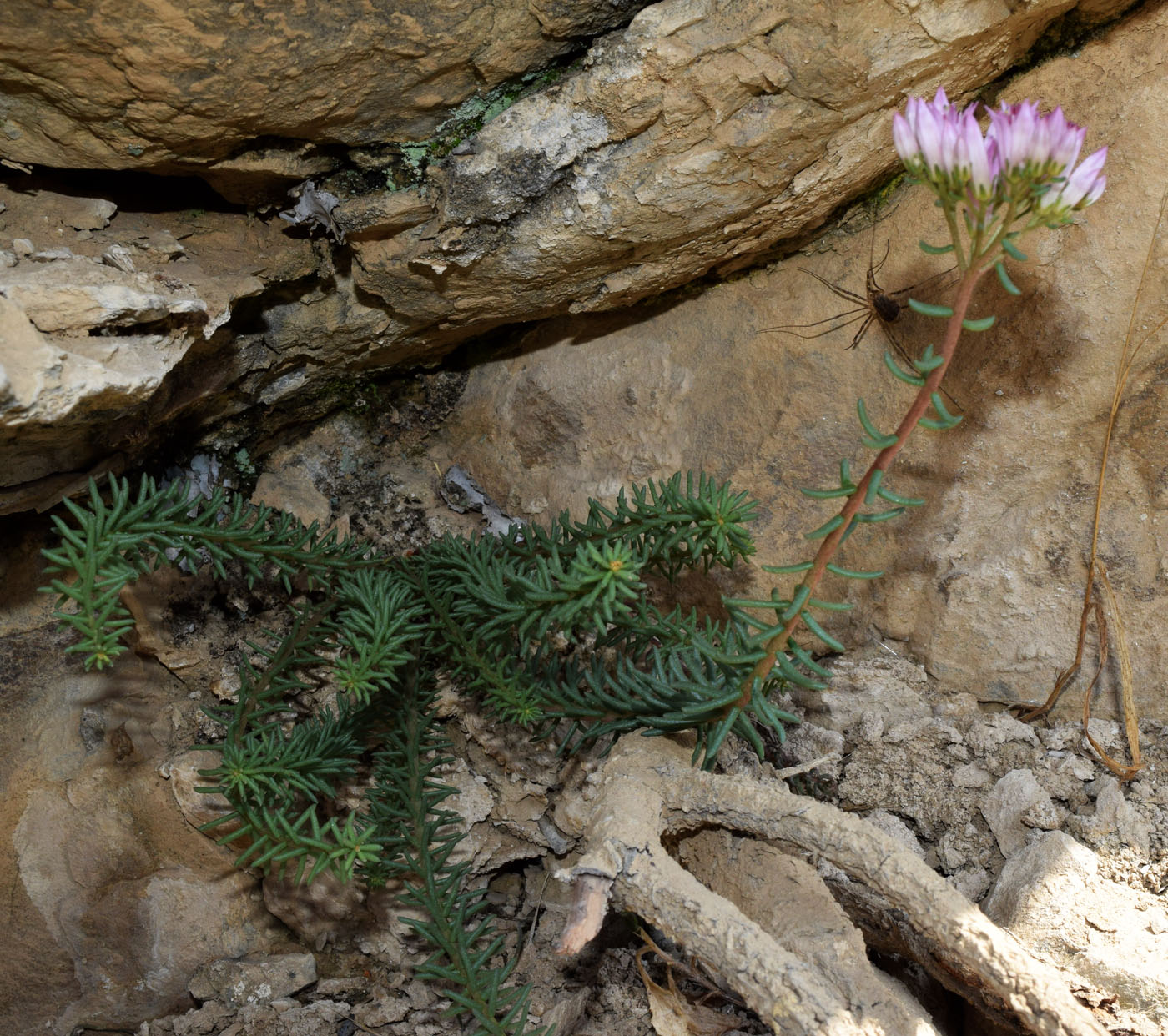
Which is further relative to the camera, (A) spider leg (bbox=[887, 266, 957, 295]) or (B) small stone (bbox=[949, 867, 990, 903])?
(A) spider leg (bbox=[887, 266, 957, 295])

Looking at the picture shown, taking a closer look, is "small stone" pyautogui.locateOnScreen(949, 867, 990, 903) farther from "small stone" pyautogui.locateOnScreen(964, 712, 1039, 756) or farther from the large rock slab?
the large rock slab

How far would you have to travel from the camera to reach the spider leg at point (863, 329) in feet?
7.82

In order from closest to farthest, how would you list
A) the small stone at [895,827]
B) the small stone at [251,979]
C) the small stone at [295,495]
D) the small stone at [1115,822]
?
the small stone at [1115,822] → the small stone at [895,827] → the small stone at [251,979] → the small stone at [295,495]

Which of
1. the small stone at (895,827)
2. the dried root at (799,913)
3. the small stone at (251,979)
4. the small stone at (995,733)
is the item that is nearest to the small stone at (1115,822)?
the small stone at (995,733)

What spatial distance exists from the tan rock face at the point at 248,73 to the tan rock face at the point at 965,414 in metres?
0.91

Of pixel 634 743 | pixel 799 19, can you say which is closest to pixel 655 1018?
pixel 634 743

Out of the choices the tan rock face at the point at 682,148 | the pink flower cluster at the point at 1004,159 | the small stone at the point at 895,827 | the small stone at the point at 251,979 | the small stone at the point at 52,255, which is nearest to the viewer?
the pink flower cluster at the point at 1004,159

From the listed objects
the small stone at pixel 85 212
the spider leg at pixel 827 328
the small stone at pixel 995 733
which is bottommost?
the small stone at pixel 995 733

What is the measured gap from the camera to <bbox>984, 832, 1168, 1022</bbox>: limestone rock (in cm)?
180

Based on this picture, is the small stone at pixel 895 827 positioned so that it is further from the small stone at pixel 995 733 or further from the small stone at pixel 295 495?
the small stone at pixel 295 495

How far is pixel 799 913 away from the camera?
1.88 m

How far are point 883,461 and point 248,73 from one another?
1.40 m

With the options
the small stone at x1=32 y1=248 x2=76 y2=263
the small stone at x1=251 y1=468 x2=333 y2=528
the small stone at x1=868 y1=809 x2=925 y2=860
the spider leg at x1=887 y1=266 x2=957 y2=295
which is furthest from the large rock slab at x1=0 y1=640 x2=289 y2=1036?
the spider leg at x1=887 y1=266 x2=957 y2=295

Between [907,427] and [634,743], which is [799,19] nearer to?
[907,427]
